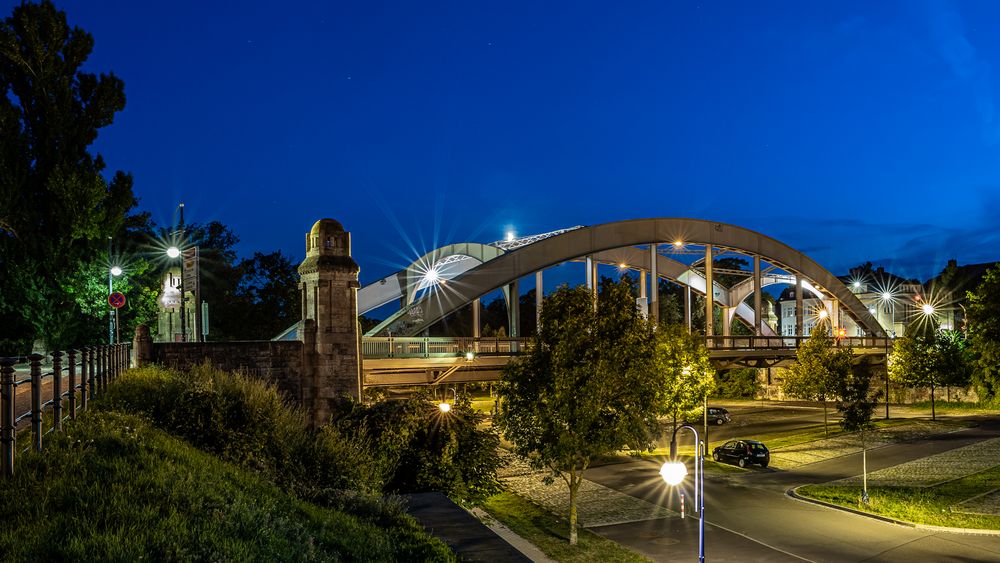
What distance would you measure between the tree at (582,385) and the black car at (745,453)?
12.5 m

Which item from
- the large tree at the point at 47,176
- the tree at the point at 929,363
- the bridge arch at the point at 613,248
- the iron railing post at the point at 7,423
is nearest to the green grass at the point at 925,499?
the iron railing post at the point at 7,423

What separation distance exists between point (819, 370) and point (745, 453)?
10.8 metres

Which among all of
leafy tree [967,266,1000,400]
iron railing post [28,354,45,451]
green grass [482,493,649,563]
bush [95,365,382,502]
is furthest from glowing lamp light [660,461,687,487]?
leafy tree [967,266,1000,400]

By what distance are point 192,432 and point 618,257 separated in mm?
54758

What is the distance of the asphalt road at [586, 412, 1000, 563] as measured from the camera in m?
20.0

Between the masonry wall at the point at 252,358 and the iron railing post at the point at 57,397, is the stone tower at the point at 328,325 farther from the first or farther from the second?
the iron railing post at the point at 57,397

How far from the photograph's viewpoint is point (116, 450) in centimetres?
1020

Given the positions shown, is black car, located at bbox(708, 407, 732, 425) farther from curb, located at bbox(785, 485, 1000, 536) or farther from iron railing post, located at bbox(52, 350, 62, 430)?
iron railing post, located at bbox(52, 350, 62, 430)

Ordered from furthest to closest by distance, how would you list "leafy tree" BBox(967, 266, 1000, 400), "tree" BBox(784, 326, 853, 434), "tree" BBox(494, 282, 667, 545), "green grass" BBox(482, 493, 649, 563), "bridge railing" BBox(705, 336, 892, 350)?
"leafy tree" BBox(967, 266, 1000, 400) < "bridge railing" BBox(705, 336, 892, 350) < "tree" BBox(784, 326, 853, 434) < "tree" BBox(494, 282, 667, 545) < "green grass" BBox(482, 493, 649, 563)

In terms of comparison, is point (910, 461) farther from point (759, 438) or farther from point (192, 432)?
point (192, 432)

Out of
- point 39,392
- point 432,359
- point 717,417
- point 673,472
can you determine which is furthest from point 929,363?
point 39,392

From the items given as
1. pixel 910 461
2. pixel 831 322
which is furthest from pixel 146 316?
pixel 831 322

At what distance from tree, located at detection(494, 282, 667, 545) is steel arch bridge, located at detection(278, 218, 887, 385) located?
10.0 meters

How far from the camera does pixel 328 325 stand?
26.3 m
